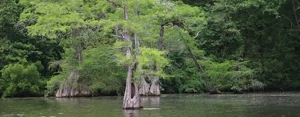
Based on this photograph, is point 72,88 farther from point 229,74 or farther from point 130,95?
point 130,95

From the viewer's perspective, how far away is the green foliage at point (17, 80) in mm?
49125

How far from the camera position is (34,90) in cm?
5038

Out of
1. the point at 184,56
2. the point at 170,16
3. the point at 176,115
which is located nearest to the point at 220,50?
the point at 184,56

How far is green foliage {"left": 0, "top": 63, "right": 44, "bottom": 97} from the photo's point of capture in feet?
161

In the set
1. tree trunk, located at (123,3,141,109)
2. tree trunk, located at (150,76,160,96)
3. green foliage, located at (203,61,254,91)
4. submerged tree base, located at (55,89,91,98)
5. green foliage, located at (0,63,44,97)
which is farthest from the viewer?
green foliage, located at (203,61,254,91)

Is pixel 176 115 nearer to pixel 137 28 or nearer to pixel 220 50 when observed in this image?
pixel 137 28

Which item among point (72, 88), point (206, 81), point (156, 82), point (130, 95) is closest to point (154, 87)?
point (156, 82)

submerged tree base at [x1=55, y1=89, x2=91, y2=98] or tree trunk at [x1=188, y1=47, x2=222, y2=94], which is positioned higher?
tree trunk at [x1=188, y1=47, x2=222, y2=94]

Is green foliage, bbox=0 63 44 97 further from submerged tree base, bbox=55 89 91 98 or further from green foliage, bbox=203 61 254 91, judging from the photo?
green foliage, bbox=203 61 254 91

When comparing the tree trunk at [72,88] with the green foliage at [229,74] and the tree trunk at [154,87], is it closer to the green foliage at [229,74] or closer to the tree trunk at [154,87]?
the tree trunk at [154,87]

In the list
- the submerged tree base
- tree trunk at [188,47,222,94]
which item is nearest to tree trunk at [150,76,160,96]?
tree trunk at [188,47,222,94]

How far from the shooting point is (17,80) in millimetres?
49500

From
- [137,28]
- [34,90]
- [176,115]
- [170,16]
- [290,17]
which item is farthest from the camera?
[290,17]

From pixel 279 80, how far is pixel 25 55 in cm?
2772
